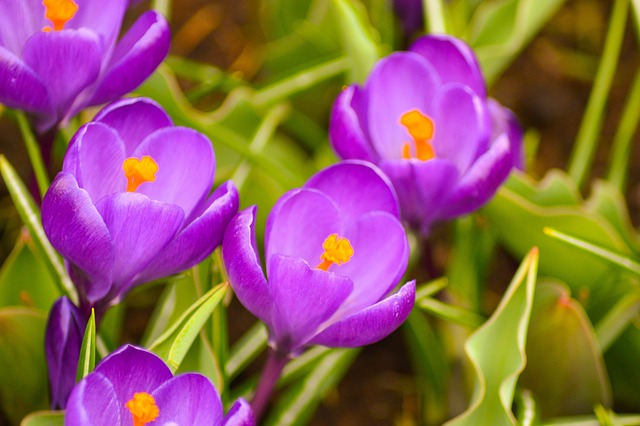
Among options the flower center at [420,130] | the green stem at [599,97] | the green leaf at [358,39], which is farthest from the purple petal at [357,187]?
the green stem at [599,97]

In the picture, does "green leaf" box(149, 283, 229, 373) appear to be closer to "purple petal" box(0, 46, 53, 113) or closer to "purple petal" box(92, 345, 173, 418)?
A: "purple petal" box(92, 345, 173, 418)

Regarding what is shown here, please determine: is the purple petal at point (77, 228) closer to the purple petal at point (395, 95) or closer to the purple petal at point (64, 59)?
the purple petal at point (64, 59)

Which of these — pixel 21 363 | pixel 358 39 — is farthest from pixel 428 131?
pixel 21 363

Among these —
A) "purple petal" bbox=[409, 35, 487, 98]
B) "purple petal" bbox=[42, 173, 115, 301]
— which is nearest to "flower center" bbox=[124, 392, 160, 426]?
"purple petal" bbox=[42, 173, 115, 301]

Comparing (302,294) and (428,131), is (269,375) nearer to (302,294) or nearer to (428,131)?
(302,294)

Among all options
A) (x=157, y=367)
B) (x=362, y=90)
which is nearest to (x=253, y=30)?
(x=362, y=90)

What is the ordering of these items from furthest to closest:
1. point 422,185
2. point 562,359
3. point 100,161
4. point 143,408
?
point 562,359
point 422,185
point 100,161
point 143,408

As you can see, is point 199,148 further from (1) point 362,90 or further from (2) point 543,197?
(2) point 543,197
